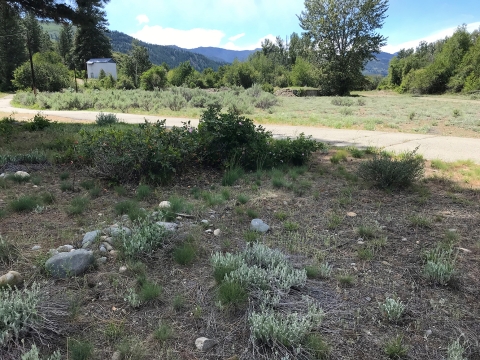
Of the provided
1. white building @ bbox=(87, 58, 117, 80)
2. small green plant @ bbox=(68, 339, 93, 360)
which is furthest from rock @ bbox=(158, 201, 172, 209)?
white building @ bbox=(87, 58, 117, 80)

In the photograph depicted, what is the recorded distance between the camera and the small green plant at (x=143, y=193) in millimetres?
4373

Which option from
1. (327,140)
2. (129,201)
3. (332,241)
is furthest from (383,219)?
(327,140)

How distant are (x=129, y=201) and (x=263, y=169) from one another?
2.39 m

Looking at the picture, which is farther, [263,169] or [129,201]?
[263,169]

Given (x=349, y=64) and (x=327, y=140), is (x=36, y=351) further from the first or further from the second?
(x=349, y=64)

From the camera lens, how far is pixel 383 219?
12.7 ft

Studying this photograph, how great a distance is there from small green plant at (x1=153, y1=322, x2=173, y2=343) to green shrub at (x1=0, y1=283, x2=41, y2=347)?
673mm

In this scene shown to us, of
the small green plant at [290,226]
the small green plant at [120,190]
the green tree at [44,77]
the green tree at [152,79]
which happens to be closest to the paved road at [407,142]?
the small green plant at [290,226]

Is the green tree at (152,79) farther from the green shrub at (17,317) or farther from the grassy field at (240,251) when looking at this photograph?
the green shrub at (17,317)

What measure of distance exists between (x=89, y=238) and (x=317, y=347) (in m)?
2.19

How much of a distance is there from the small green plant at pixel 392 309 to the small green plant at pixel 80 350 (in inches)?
70.4

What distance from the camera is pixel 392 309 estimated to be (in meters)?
2.22

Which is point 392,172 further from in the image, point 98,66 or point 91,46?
point 91,46

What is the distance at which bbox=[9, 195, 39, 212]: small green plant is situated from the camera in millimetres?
3832
